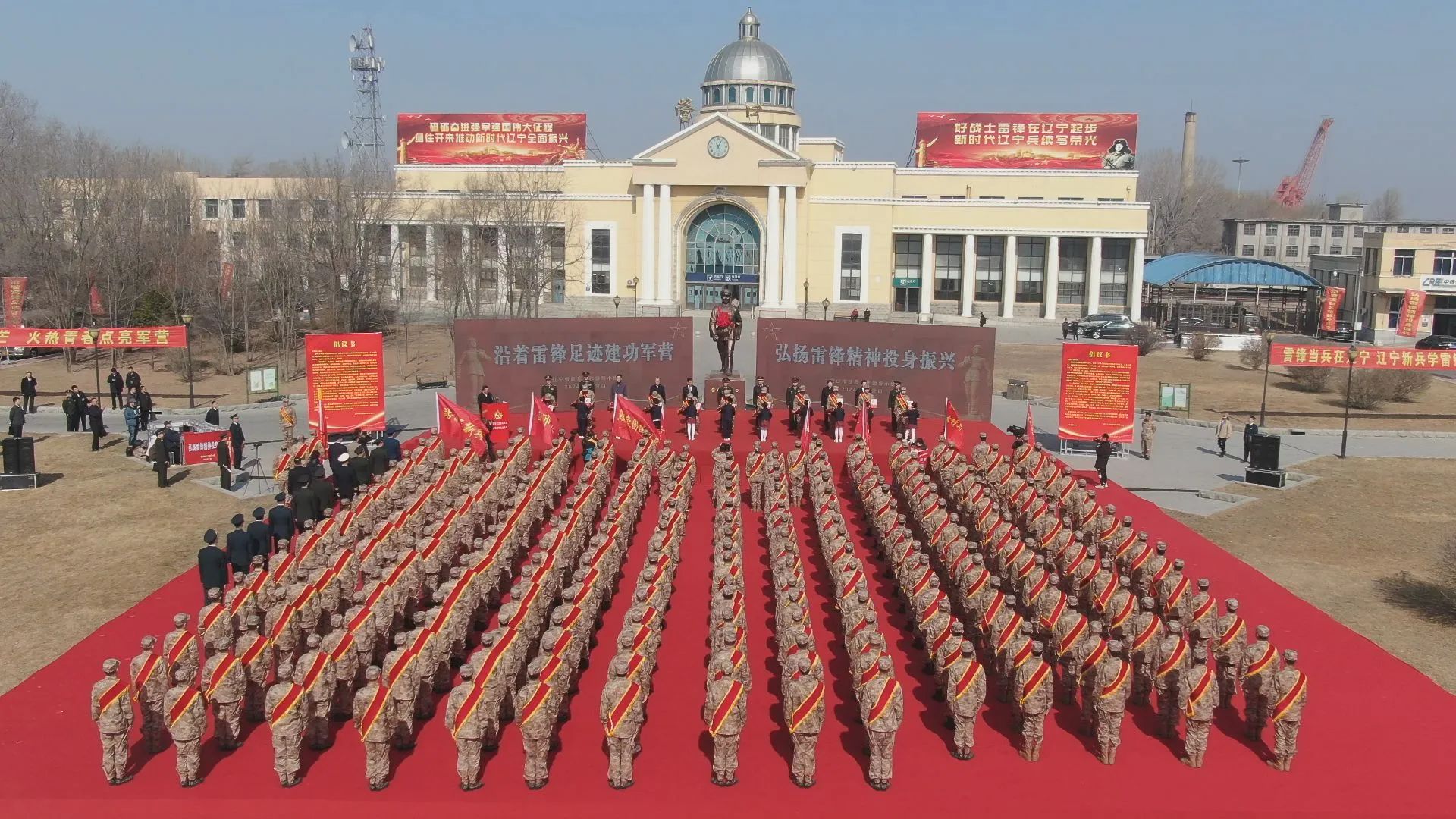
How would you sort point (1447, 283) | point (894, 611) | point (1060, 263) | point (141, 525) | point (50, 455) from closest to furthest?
point (894, 611) → point (141, 525) → point (50, 455) → point (1447, 283) → point (1060, 263)

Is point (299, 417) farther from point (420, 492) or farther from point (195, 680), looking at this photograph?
point (195, 680)

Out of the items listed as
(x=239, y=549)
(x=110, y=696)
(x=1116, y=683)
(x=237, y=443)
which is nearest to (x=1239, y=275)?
(x=237, y=443)

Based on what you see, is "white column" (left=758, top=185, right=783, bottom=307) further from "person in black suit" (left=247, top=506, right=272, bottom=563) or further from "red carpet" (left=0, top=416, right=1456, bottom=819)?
"red carpet" (left=0, top=416, right=1456, bottom=819)

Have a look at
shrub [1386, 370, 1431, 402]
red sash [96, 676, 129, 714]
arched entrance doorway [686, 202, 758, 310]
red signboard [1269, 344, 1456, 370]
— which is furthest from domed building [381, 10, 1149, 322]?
red sash [96, 676, 129, 714]

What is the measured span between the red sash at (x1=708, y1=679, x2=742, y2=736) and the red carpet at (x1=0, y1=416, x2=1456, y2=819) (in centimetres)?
57

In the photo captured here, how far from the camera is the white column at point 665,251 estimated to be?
54.3 meters

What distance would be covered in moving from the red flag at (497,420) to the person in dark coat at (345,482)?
4.41m

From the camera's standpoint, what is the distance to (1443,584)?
14953 millimetres

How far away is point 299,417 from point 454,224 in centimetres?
2663

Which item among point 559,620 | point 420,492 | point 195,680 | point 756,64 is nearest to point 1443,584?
point 559,620

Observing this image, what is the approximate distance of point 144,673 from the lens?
9.30 meters

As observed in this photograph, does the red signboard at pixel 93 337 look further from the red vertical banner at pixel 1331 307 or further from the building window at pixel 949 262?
the red vertical banner at pixel 1331 307

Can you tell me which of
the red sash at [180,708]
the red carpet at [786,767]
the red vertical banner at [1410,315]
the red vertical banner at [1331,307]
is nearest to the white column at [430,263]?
the red vertical banner at [1331,307]

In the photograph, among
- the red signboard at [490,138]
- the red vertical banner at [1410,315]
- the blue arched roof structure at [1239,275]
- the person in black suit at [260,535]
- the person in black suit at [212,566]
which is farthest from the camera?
the red signboard at [490,138]
